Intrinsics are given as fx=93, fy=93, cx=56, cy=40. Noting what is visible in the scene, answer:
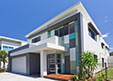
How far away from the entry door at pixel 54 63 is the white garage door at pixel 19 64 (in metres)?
4.26

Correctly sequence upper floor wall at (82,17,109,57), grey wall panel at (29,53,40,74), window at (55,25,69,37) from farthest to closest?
grey wall panel at (29,53,40,74)
window at (55,25,69,37)
upper floor wall at (82,17,109,57)

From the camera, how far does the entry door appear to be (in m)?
10.8

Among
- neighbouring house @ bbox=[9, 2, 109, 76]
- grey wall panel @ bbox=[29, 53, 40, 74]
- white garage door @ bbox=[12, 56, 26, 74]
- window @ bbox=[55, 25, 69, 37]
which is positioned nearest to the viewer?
neighbouring house @ bbox=[9, 2, 109, 76]

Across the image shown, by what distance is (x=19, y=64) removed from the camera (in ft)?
49.9

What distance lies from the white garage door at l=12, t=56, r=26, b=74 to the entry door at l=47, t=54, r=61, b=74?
4262mm

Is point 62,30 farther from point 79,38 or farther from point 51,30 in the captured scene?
point 79,38

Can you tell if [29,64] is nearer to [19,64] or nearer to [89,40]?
[19,64]

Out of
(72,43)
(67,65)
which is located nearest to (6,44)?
(67,65)

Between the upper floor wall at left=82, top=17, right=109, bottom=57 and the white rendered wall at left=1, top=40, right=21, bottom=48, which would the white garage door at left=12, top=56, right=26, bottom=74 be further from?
the white rendered wall at left=1, top=40, right=21, bottom=48

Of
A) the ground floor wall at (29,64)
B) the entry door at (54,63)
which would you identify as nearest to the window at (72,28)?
the entry door at (54,63)

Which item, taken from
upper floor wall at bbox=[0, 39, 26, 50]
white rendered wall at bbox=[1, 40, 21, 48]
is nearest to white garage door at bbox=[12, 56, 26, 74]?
upper floor wall at bbox=[0, 39, 26, 50]

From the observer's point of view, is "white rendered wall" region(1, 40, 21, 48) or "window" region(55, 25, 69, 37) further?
"white rendered wall" region(1, 40, 21, 48)

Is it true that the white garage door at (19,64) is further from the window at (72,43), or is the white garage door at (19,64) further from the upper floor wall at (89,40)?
the upper floor wall at (89,40)

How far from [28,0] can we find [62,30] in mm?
6488
